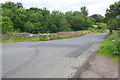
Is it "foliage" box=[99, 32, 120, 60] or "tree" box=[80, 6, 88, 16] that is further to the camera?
"tree" box=[80, 6, 88, 16]

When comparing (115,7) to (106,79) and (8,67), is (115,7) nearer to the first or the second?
(106,79)

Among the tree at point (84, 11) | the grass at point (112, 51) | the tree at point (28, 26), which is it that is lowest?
the grass at point (112, 51)

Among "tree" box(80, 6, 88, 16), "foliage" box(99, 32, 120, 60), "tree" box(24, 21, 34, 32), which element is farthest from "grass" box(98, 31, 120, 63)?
"tree" box(80, 6, 88, 16)

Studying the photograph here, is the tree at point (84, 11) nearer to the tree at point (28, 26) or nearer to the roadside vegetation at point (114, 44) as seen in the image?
the tree at point (28, 26)

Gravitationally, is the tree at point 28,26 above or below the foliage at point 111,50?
above

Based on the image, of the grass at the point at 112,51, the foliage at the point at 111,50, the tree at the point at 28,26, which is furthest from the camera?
the tree at the point at 28,26

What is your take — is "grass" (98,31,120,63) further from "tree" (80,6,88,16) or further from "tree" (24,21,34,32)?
"tree" (80,6,88,16)

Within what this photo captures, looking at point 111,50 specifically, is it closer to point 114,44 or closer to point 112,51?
point 112,51

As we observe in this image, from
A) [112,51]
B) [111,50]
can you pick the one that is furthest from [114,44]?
[112,51]

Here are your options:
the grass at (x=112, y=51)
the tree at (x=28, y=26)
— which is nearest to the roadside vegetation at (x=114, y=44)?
the grass at (x=112, y=51)

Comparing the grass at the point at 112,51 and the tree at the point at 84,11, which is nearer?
the grass at the point at 112,51

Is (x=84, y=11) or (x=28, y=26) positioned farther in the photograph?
(x=84, y=11)

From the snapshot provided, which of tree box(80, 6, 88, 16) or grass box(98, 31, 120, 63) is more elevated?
tree box(80, 6, 88, 16)

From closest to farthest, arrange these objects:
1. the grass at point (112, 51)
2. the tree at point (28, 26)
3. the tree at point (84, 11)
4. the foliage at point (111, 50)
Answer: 1. the grass at point (112, 51)
2. the foliage at point (111, 50)
3. the tree at point (28, 26)
4. the tree at point (84, 11)
